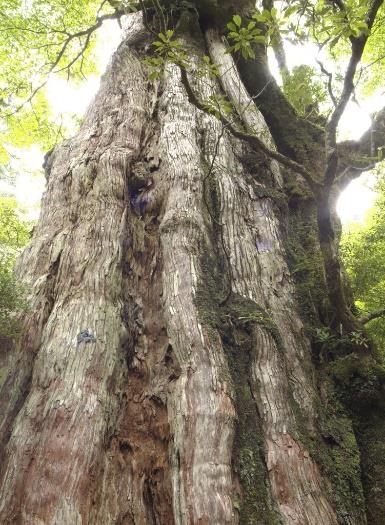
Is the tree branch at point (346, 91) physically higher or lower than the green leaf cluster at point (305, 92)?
lower

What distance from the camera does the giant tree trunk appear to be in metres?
2.54

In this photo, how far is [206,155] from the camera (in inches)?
192

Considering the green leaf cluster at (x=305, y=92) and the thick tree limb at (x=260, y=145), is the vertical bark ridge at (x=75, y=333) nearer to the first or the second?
the thick tree limb at (x=260, y=145)

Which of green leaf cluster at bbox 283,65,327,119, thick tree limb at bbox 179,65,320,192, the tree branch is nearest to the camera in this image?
the tree branch

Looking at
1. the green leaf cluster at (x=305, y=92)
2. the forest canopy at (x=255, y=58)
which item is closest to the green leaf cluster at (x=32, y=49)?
the forest canopy at (x=255, y=58)

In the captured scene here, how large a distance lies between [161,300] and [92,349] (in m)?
0.80

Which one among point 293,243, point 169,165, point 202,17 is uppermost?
point 202,17

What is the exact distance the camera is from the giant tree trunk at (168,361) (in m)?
2.54

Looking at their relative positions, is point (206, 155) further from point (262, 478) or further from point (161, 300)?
point (262, 478)

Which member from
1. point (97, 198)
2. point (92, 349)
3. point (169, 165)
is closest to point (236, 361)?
point (92, 349)

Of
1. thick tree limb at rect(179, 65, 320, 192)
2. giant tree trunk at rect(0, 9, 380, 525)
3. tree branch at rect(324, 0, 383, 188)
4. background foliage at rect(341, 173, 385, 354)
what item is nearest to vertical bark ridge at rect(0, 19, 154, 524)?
giant tree trunk at rect(0, 9, 380, 525)

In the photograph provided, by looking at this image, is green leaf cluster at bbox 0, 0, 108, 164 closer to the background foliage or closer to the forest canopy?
the forest canopy

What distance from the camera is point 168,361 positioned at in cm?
325

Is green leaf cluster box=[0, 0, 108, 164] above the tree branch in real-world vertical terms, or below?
above
